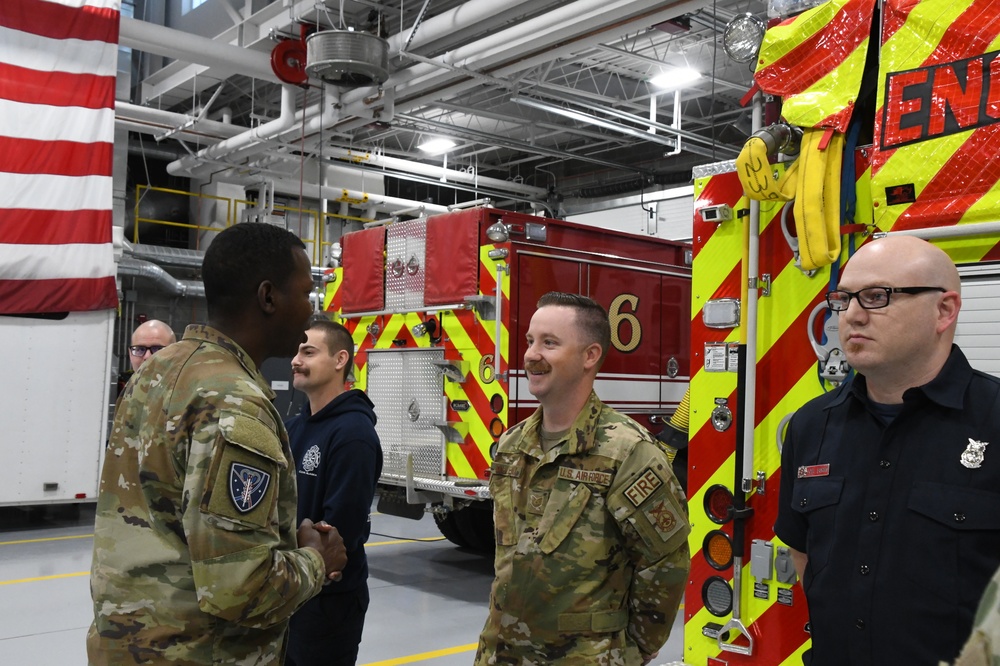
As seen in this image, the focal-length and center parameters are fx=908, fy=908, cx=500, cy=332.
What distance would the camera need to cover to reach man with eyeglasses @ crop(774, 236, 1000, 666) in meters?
2.06

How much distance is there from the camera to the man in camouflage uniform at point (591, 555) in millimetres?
2609

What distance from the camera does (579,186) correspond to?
20.4 metres

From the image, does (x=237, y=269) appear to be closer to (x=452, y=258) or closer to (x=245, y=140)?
(x=452, y=258)

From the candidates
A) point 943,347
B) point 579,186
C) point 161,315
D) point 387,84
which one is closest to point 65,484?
point 387,84

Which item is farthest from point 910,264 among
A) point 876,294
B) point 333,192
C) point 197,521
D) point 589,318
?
point 333,192

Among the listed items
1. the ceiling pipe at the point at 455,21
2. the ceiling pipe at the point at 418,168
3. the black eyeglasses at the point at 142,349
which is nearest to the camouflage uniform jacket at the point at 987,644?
the black eyeglasses at the point at 142,349

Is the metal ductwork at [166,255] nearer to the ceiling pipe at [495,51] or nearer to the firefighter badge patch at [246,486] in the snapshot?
the ceiling pipe at [495,51]

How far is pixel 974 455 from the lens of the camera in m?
2.11

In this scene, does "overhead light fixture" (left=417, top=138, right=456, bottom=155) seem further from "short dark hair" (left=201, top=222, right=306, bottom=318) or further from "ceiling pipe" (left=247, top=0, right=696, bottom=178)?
"short dark hair" (left=201, top=222, right=306, bottom=318)

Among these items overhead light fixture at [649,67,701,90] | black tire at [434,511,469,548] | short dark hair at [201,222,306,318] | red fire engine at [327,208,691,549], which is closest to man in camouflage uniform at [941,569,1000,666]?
short dark hair at [201,222,306,318]

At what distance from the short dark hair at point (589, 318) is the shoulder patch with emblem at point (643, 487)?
46cm

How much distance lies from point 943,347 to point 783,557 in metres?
1.40

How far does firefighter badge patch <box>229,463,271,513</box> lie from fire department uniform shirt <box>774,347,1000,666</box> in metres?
1.37

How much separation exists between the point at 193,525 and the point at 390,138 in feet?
57.1
